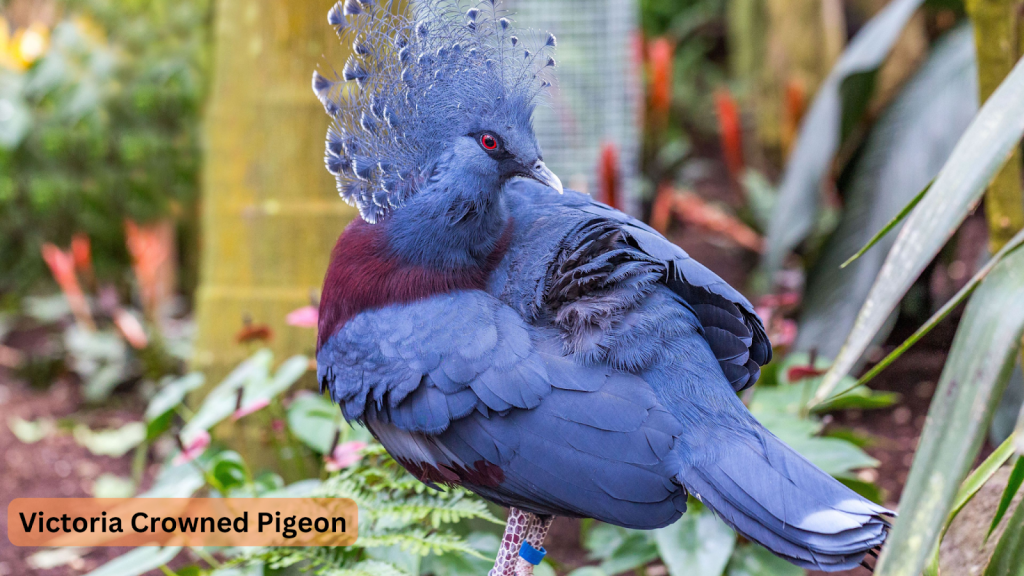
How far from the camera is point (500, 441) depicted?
5.16 ft

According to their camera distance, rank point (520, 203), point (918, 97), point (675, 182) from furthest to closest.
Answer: point (675, 182), point (918, 97), point (520, 203)

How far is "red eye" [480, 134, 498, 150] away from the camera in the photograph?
170cm

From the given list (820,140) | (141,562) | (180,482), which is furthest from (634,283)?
(820,140)

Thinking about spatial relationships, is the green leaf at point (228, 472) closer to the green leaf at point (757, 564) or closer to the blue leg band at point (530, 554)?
the blue leg band at point (530, 554)

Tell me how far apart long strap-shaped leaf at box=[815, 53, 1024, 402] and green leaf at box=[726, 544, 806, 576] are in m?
1.14

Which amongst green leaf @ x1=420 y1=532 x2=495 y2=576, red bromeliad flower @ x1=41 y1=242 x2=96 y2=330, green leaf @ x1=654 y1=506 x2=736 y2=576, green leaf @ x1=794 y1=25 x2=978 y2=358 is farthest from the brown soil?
green leaf @ x1=794 y1=25 x2=978 y2=358

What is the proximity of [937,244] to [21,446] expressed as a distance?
13.0 feet

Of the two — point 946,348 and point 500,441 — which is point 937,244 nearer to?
point 500,441

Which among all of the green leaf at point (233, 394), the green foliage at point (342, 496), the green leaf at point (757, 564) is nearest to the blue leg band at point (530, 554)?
the green foliage at point (342, 496)

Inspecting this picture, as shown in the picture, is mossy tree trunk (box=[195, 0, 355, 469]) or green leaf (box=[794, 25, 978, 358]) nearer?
mossy tree trunk (box=[195, 0, 355, 469])

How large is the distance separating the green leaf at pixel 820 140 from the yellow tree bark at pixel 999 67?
134 cm

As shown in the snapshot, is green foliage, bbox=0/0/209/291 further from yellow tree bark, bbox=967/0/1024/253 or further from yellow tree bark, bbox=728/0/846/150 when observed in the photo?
yellow tree bark, bbox=967/0/1024/253

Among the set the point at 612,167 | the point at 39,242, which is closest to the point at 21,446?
the point at 39,242

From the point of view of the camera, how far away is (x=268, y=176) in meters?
2.89
